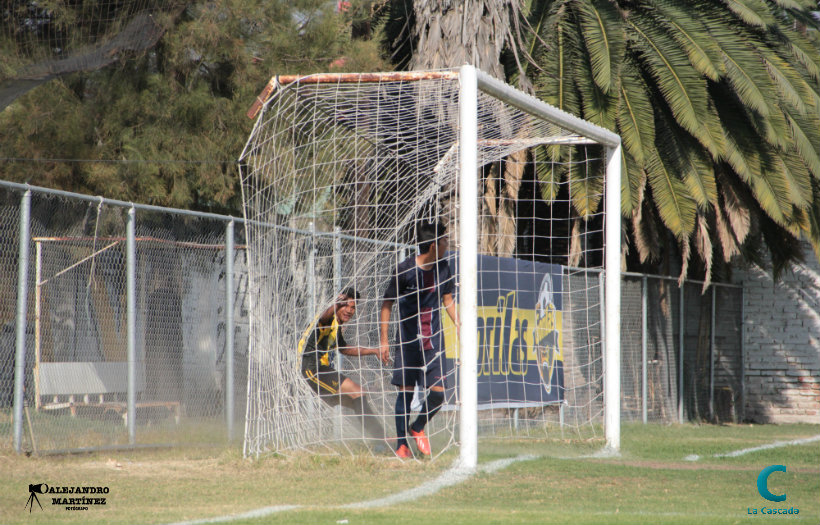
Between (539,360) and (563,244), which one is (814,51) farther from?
(539,360)

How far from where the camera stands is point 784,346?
17.8 metres

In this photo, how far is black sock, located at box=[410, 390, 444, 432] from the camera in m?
7.88

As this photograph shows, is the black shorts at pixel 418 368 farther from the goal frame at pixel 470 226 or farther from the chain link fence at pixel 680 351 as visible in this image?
the chain link fence at pixel 680 351

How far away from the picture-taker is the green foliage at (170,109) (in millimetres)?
12633

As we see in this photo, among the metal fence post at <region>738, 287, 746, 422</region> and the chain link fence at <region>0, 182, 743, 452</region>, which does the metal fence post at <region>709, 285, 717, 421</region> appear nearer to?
the metal fence post at <region>738, 287, 746, 422</region>

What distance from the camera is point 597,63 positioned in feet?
43.7

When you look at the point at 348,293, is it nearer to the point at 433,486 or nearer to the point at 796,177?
the point at 433,486

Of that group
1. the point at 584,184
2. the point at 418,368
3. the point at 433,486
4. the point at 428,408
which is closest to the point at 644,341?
the point at 584,184

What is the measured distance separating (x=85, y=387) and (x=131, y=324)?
660mm

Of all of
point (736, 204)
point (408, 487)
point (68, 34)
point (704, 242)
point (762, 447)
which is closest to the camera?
point (408, 487)

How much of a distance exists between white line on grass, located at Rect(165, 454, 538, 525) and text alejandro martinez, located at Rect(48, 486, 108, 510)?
102cm

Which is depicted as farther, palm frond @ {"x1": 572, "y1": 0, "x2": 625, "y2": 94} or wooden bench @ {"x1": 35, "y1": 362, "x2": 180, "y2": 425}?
palm frond @ {"x1": 572, "y1": 0, "x2": 625, "y2": 94}

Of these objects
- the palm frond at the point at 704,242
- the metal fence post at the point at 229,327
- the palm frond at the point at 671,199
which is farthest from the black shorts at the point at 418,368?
the palm frond at the point at 704,242

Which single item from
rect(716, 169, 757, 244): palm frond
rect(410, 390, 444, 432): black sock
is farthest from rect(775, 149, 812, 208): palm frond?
rect(410, 390, 444, 432): black sock
